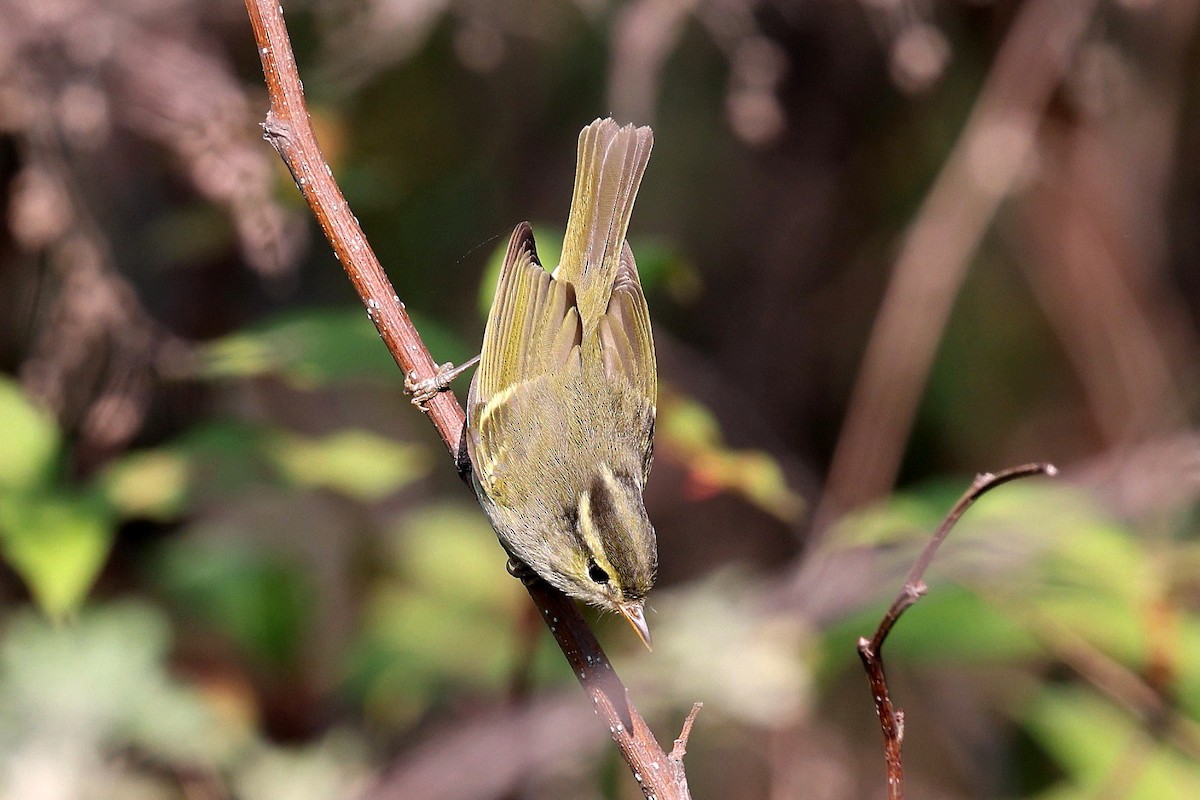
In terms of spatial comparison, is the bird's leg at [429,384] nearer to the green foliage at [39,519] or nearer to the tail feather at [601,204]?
the tail feather at [601,204]

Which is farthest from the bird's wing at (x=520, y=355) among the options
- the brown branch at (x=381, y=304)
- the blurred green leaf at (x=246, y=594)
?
the blurred green leaf at (x=246, y=594)

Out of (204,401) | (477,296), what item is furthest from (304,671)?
(477,296)

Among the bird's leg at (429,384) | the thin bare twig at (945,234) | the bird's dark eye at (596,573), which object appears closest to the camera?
the bird's leg at (429,384)

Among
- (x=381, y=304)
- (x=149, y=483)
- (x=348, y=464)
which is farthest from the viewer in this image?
→ (x=348, y=464)

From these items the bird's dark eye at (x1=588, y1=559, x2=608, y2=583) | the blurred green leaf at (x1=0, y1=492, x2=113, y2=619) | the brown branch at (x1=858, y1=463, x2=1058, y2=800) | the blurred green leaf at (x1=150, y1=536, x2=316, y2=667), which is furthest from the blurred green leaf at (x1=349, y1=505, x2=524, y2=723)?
the brown branch at (x1=858, y1=463, x2=1058, y2=800)

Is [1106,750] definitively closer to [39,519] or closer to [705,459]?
[705,459]

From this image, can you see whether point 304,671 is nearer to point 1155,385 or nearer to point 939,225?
point 939,225

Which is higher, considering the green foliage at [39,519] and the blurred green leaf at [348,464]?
the green foliage at [39,519]

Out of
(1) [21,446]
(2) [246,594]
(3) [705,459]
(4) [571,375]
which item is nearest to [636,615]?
(3) [705,459]
